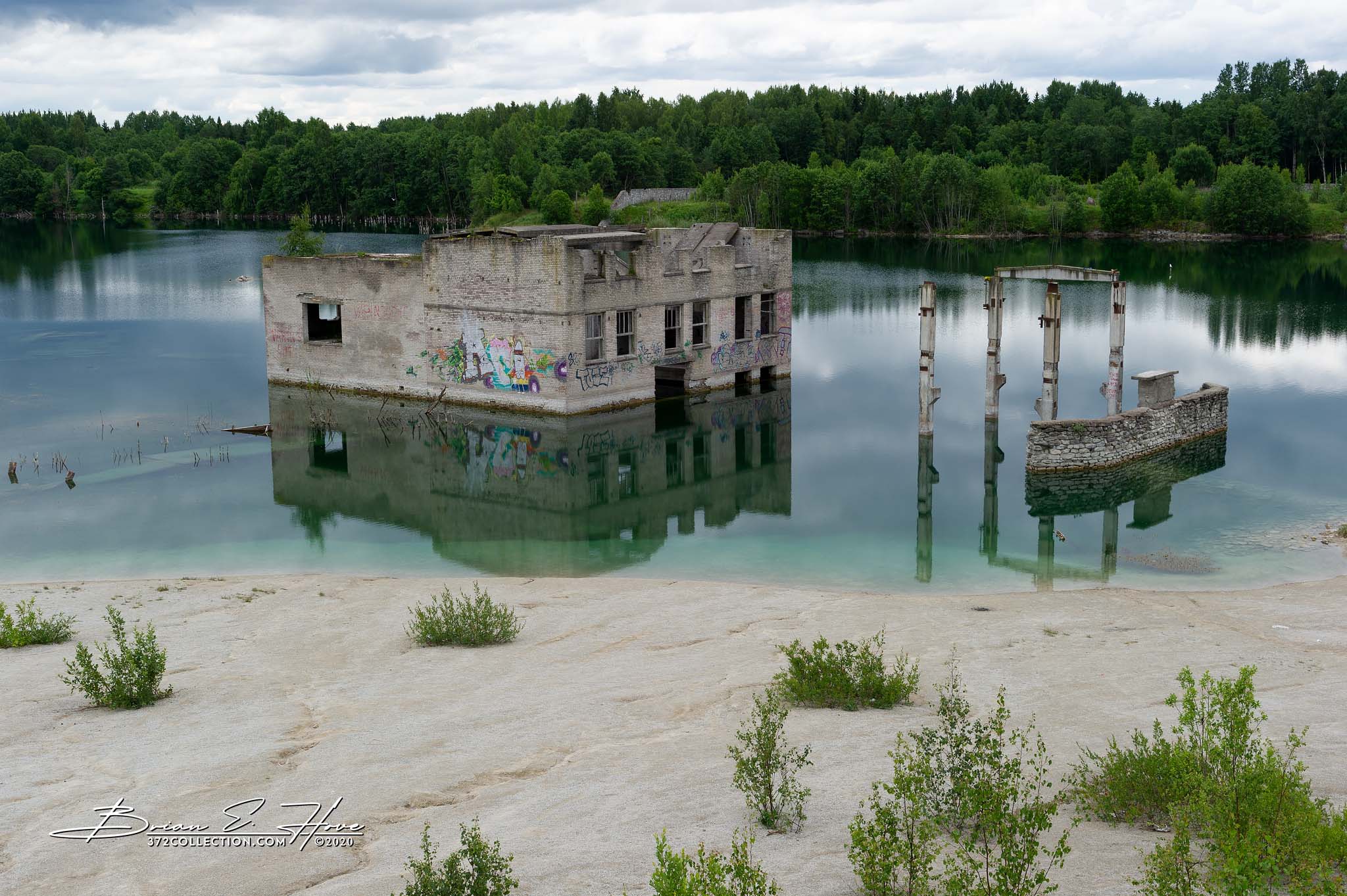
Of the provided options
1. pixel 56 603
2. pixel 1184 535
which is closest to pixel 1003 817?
pixel 56 603

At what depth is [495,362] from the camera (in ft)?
141

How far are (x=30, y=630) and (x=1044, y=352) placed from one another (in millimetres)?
28516

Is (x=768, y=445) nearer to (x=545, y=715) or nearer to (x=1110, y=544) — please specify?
(x=1110, y=544)

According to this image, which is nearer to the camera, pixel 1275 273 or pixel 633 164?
pixel 1275 273

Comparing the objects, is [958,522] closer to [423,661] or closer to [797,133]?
[423,661]

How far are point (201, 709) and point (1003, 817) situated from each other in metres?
10.6

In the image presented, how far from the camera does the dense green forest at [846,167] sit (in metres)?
124

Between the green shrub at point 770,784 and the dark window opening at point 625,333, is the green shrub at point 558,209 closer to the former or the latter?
the dark window opening at point 625,333

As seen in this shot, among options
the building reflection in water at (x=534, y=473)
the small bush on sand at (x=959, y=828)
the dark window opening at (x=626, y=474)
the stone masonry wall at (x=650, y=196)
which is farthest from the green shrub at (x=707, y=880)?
the stone masonry wall at (x=650, y=196)

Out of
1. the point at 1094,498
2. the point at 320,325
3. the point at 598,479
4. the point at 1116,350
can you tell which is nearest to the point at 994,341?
the point at 1116,350

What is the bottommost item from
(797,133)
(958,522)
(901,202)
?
(958,522)

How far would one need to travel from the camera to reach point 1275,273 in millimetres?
88438

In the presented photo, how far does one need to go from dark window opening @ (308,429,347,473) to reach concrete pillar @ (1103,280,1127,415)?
881 inches

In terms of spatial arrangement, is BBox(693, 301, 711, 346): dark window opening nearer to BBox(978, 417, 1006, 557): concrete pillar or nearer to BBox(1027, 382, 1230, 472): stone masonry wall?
BBox(978, 417, 1006, 557): concrete pillar
